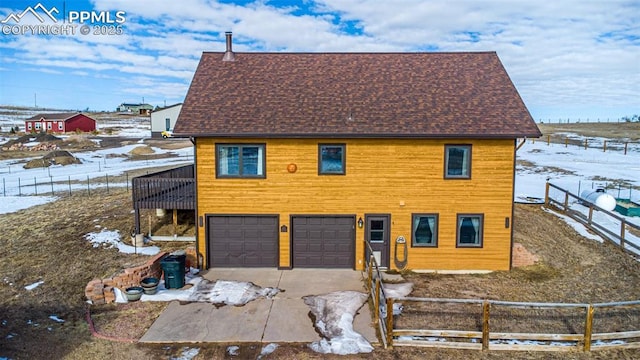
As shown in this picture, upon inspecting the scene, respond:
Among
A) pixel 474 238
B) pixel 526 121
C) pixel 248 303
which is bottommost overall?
pixel 248 303

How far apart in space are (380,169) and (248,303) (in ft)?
19.8

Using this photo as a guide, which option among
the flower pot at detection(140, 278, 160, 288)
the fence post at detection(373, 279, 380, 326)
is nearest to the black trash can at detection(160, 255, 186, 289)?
the flower pot at detection(140, 278, 160, 288)

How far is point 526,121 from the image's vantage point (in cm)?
1455

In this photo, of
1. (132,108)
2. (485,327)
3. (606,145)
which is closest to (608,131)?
(606,145)

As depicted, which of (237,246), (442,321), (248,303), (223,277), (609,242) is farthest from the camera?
(609,242)

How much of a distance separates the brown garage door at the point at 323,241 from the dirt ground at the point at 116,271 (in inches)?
90.4

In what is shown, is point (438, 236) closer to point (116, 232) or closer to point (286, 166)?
point (286, 166)

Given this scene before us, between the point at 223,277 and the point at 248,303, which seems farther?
the point at 223,277

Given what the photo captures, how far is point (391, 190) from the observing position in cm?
1479

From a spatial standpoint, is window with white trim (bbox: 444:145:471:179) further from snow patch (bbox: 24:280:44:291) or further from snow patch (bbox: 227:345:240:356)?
snow patch (bbox: 24:280:44:291)

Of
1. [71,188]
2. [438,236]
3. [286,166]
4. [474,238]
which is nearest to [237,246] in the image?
[286,166]

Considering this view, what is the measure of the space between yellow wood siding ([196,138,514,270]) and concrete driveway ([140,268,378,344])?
2079 mm

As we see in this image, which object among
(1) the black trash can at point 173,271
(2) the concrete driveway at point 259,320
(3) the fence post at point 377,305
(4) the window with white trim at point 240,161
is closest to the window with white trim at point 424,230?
(2) the concrete driveway at point 259,320

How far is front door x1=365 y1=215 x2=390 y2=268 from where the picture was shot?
14930 millimetres
